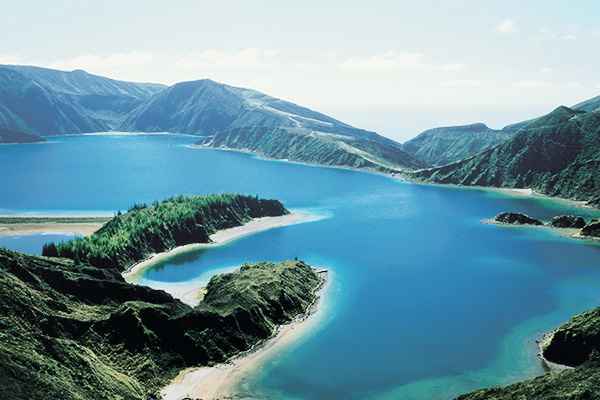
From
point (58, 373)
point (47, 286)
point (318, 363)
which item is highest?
point (47, 286)

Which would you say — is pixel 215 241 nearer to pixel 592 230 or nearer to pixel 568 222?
pixel 592 230

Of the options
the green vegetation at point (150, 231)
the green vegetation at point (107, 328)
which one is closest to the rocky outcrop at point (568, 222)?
the green vegetation at point (150, 231)

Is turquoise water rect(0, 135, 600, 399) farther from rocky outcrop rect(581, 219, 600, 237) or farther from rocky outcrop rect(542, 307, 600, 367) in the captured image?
rocky outcrop rect(581, 219, 600, 237)

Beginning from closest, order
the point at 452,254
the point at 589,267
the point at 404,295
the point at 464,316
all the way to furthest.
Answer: the point at 464,316 → the point at 404,295 → the point at 589,267 → the point at 452,254

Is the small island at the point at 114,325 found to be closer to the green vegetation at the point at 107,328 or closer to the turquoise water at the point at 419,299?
the green vegetation at the point at 107,328

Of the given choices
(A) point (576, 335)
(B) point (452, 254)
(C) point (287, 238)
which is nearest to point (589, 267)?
(B) point (452, 254)

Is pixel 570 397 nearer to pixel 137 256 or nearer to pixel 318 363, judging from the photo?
pixel 318 363

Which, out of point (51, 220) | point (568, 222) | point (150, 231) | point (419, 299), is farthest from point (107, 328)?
point (568, 222)
